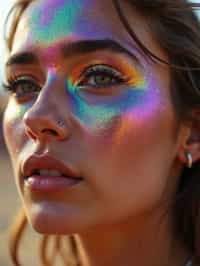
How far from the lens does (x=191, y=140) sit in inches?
91.0

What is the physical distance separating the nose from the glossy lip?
2.2 inches

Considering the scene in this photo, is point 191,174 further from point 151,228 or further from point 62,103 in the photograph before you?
point 62,103

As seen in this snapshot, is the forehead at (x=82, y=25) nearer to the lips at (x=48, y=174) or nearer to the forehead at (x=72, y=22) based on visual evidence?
the forehead at (x=72, y=22)

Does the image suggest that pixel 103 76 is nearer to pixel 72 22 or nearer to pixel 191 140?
pixel 72 22

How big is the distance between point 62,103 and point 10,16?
0.53m

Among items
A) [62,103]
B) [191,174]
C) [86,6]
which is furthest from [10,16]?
[191,174]

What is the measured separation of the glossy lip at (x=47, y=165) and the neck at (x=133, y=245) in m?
0.28

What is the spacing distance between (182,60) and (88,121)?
0.40 metres

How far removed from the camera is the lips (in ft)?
6.80

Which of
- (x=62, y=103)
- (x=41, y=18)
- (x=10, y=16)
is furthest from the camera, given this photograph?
(x=10, y=16)

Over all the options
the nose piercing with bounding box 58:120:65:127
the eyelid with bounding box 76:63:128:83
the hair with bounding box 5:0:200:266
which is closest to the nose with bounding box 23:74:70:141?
the nose piercing with bounding box 58:120:65:127

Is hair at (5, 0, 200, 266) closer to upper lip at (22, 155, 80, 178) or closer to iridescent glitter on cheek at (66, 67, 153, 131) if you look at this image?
iridescent glitter on cheek at (66, 67, 153, 131)

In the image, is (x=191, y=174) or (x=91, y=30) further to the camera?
(x=191, y=174)

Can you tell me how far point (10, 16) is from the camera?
252 cm
